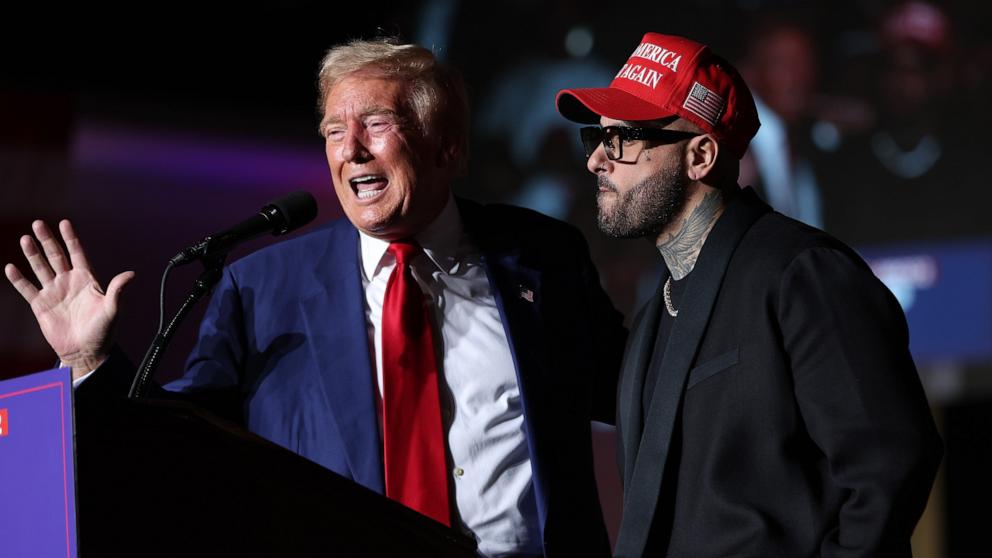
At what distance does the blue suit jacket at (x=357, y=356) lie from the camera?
2.36m

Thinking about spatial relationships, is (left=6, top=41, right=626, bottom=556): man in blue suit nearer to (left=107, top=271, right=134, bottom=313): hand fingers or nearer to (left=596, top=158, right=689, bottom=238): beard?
(left=107, top=271, right=134, bottom=313): hand fingers

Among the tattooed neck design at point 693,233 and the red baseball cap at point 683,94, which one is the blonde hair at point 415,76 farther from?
the tattooed neck design at point 693,233

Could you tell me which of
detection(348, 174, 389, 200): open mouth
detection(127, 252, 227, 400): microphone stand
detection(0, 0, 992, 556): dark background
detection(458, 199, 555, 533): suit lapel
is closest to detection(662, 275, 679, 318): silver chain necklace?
detection(458, 199, 555, 533): suit lapel

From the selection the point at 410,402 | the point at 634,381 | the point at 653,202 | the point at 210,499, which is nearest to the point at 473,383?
the point at 410,402

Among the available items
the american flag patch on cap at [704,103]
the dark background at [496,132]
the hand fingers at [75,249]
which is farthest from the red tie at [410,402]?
the dark background at [496,132]

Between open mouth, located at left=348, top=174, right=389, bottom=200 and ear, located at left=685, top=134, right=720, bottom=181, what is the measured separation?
0.66 m

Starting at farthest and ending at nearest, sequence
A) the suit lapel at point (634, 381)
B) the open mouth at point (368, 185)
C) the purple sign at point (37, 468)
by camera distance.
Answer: the open mouth at point (368, 185)
the suit lapel at point (634, 381)
the purple sign at point (37, 468)

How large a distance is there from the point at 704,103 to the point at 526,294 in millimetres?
594

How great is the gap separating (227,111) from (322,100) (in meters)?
2.71

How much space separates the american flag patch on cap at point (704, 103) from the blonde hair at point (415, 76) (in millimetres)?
650

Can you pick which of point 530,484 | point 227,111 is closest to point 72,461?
point 530,484

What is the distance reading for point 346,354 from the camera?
2.41m

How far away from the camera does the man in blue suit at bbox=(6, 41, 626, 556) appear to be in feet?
7.73

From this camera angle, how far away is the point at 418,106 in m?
2.59
